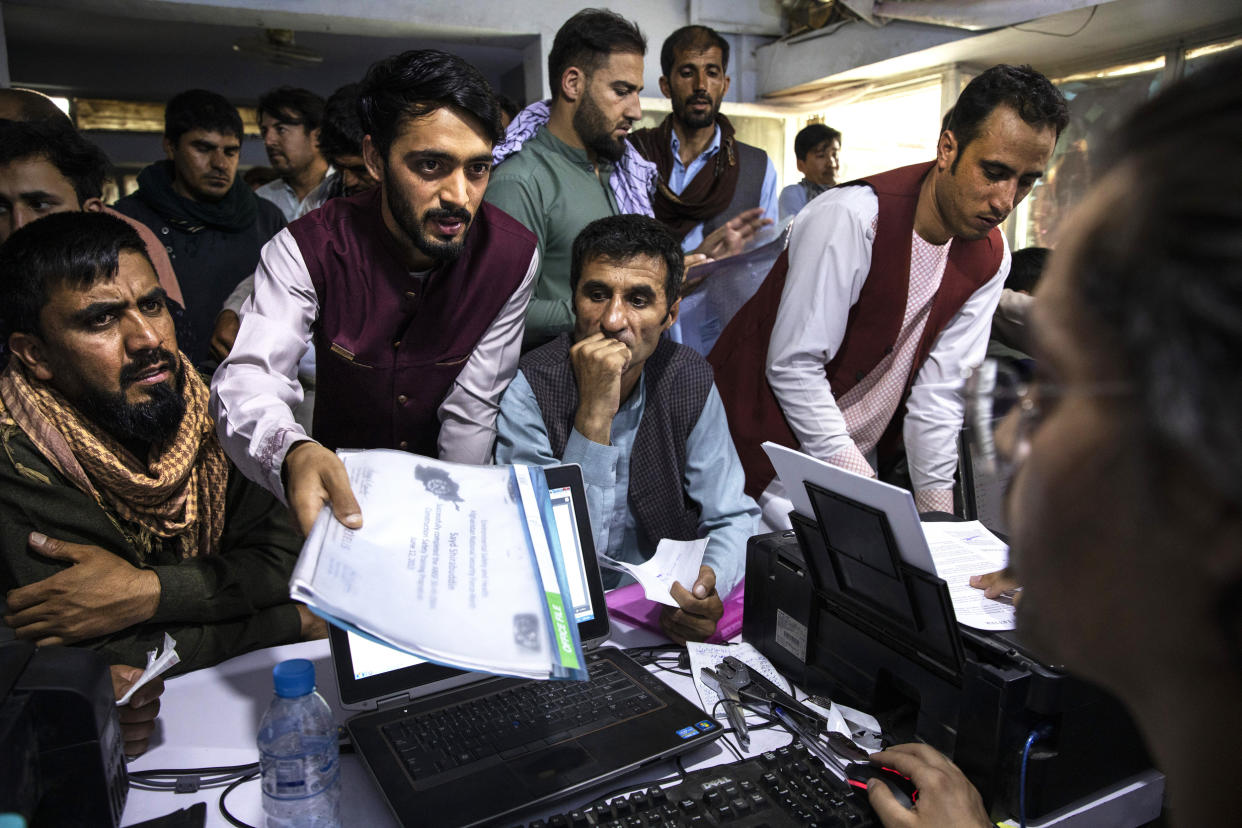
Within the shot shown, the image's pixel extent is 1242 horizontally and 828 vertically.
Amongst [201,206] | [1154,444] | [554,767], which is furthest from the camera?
[201,206]

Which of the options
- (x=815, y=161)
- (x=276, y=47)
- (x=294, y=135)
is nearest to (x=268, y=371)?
(x=294, y=135)

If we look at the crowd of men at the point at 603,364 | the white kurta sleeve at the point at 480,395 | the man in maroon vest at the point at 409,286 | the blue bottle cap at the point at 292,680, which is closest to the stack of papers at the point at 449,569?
the crowd of men at the point at 603,364

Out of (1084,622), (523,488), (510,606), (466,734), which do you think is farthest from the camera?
(466,734)

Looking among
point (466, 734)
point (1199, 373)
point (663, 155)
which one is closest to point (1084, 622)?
point (1199, 373)

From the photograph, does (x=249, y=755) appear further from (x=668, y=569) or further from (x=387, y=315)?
(x=387, y=315)

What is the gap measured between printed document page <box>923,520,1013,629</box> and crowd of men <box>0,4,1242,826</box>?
0.21 meters

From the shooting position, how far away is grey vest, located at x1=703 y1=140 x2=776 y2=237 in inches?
120

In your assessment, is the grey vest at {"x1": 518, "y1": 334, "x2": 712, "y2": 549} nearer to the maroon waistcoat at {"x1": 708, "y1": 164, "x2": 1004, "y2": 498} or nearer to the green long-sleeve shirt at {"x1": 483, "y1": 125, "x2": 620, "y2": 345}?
the maroon waistcoat at {"x1": 708, "y1": 164, "x2": 1004, "y2": 498}

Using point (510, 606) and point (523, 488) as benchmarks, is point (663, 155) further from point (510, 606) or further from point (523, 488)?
point (510, 606)

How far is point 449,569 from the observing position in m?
0.80

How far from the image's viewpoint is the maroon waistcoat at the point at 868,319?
2.04 metres

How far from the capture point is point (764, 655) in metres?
1.35

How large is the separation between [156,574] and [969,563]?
1.32m

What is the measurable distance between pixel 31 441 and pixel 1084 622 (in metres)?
1.60
